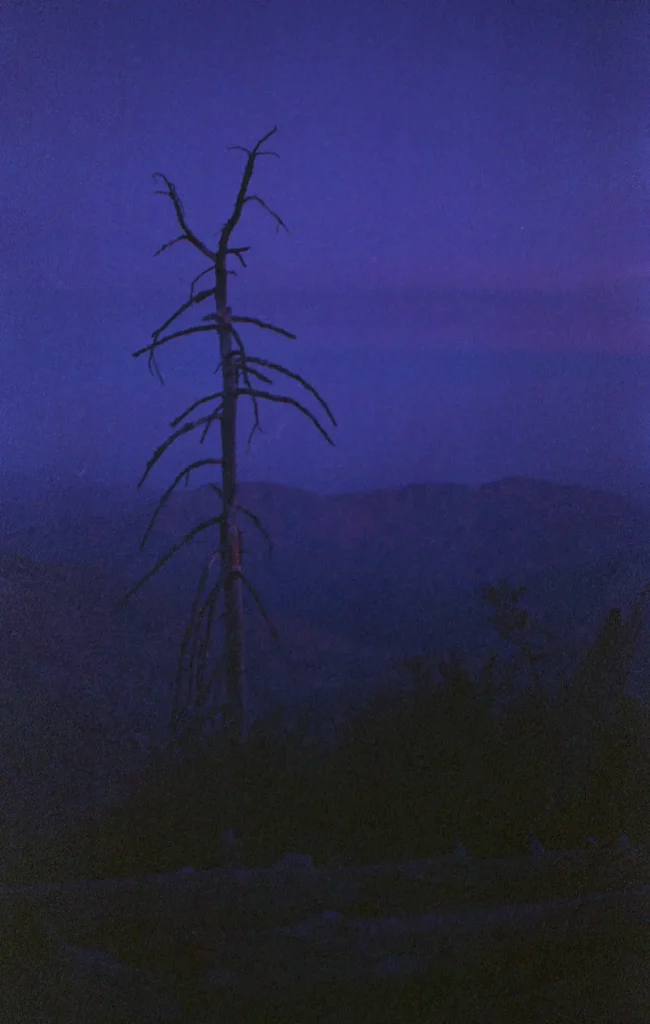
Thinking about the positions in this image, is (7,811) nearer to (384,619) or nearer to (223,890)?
(223,890)

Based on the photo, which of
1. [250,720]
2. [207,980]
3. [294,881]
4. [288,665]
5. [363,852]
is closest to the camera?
[207,980]

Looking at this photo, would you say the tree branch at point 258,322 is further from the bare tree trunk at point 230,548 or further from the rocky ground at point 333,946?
the rocky ground at point 333,946

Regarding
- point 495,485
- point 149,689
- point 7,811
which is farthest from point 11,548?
point 495,485

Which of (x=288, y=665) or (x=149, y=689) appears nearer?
(x=149, y=689)

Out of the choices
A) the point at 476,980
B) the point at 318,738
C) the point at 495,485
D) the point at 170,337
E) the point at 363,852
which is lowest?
the point at 476,980

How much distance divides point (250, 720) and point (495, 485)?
2.01 meters

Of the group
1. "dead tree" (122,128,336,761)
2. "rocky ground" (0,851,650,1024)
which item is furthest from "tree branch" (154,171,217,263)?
"rocky ground" (0,851,650,1024)

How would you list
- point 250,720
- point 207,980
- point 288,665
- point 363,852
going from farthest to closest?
point 288,665 < point 250,720 < point 363,852 < point 207,980

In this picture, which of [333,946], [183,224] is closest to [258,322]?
[183,224]

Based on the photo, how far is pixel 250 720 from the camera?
14.2 ft

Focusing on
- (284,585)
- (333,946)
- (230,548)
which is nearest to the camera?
(333,946)

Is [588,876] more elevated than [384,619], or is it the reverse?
[384,619]

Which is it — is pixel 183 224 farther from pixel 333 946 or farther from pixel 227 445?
pixel 333 946

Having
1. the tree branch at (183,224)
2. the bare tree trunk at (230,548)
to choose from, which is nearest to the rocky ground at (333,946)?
the bare tree trunk at (230,548)
